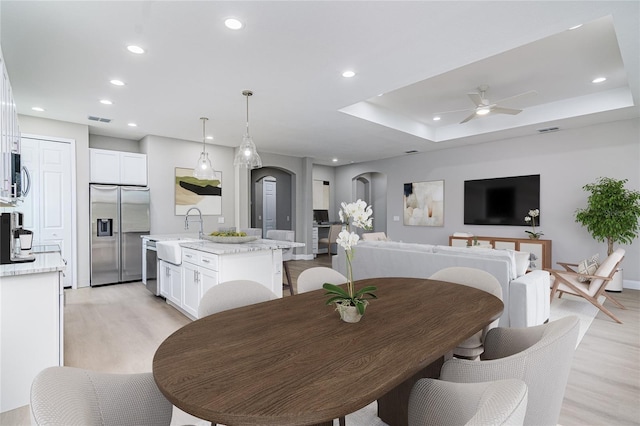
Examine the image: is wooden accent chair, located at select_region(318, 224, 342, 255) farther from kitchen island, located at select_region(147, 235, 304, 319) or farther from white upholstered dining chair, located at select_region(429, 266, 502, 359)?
white upholstered dining chair, located at select_region(429, 266, 502, 359)

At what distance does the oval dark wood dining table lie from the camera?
0.78 meters

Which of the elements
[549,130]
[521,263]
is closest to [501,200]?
[549,130]

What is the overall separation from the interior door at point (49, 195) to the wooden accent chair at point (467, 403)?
565cm

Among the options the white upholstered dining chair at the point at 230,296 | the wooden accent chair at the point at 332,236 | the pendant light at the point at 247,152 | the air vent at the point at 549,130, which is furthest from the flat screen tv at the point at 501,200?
the white upholstered dining chair at the point at 230,296

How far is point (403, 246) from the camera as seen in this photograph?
13.2 ft

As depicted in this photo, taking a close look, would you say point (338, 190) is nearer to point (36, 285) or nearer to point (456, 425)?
point (36, 285)

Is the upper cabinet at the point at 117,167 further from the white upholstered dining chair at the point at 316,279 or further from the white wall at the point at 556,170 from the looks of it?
the white wall at the point at 556,170

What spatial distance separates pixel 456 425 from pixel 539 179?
248 inches

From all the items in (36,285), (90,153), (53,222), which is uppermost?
(90,153)

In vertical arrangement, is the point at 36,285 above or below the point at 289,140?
below

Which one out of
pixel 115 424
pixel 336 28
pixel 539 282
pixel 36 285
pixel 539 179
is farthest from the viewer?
pixel 539 179

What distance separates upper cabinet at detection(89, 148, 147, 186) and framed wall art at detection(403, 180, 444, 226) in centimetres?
586

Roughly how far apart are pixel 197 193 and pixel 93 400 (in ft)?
19.9

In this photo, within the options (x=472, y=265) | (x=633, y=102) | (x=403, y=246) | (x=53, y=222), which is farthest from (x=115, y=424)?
(x=633, y=102)
